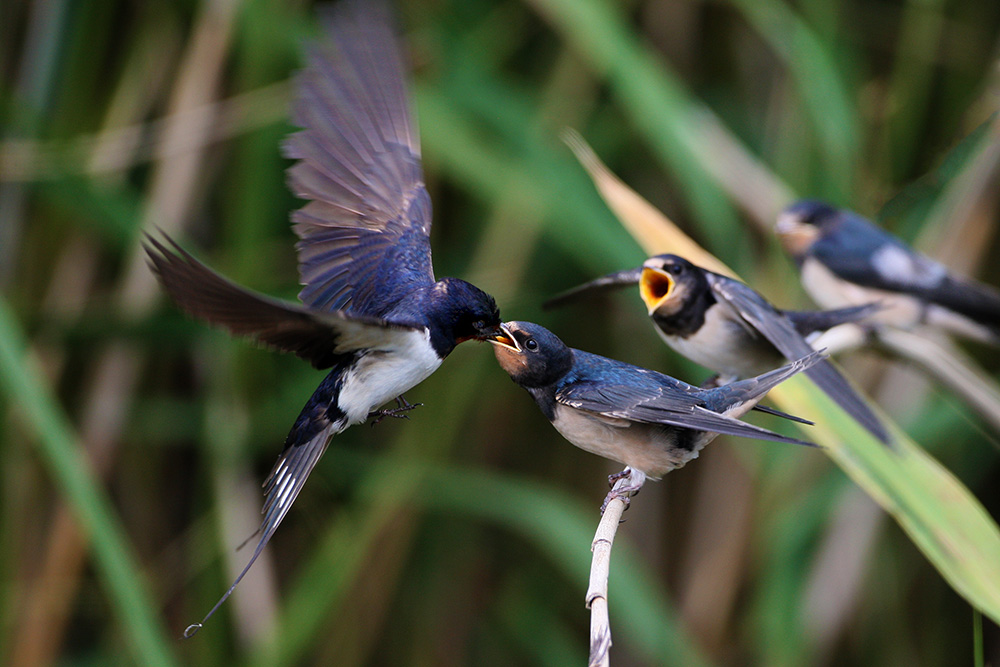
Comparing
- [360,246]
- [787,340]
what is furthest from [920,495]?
[360,246]

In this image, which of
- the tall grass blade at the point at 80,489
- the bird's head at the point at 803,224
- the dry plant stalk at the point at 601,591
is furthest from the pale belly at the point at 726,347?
the tall grass blade at the point at 80,489

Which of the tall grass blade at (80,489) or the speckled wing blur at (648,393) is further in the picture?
the tall grass blade at (80,489)

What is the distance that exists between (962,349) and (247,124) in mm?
1602

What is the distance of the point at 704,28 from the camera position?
214cm

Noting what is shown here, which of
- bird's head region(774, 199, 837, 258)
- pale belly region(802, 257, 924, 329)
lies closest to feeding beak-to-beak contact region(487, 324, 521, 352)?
bird's head region(774, 199, 837, 258)

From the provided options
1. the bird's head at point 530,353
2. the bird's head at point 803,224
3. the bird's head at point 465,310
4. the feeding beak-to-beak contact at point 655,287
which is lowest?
the bird's head at point 803,224

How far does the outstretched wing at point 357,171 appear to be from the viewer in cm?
112

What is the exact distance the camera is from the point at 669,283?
1.35m

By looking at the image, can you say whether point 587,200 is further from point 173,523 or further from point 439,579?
point 173,523

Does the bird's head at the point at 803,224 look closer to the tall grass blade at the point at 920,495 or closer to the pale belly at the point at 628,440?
the tall grass blade at the point at 920,495

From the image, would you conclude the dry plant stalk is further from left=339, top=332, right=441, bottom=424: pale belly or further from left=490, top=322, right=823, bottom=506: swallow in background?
left=339, top=332, right=441, bottom=424: pale belly

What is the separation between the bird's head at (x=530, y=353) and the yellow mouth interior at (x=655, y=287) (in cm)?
36

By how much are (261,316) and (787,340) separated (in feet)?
2.44

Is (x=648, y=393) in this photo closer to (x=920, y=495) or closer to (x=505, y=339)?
(x=505, y=339)
